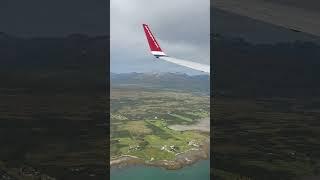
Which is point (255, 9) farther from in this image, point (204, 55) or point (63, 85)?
point (63, 85)

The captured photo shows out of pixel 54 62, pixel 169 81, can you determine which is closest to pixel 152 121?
pixel 169 81

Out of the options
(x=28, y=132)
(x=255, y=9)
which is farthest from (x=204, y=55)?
(x=28, y=132)

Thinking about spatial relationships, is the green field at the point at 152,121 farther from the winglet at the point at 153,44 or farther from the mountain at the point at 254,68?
the mountain at the point at 254,68

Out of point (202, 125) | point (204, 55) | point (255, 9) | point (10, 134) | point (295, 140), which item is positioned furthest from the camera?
point (202, 125)

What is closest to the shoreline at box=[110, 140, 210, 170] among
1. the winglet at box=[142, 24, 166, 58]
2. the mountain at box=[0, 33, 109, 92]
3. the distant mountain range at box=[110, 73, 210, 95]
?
the distant mountain range at box=[110, 73, 210, 95]

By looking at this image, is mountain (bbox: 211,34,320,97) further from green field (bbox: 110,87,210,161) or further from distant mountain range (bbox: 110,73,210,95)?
green field (bbox: 110,87,210,161)

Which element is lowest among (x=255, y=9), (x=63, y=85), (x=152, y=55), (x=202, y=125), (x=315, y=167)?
(x=315, y=167)
